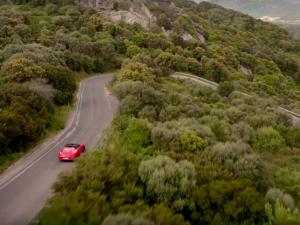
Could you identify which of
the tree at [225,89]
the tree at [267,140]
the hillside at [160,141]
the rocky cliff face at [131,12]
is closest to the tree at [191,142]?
the hillside at [160,141]

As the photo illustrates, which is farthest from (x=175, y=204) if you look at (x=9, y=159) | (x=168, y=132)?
(x=9, y=159)

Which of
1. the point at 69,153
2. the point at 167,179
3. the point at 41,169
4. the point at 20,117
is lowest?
the point at 41,169

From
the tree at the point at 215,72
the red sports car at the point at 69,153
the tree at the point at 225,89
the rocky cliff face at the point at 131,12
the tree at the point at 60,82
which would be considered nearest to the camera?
the red sports car at the point at 69,153

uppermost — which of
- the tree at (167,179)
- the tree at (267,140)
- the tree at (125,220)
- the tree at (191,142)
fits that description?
the tree at (125,220)

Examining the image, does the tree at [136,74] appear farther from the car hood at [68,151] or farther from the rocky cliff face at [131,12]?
the rocky cliff face at [131,12]

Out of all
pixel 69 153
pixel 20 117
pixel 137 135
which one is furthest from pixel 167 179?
pixel 20 117

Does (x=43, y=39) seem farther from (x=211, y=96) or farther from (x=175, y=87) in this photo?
(x=211, y=96)

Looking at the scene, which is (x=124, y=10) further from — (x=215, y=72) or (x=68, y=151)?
(x=68, y=151)

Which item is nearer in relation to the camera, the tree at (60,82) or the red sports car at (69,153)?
the red sports car at (69,153)

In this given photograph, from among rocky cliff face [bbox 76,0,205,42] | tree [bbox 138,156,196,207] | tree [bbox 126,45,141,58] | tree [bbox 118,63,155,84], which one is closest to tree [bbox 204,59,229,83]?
tree [bbox 126,45,141,58]
